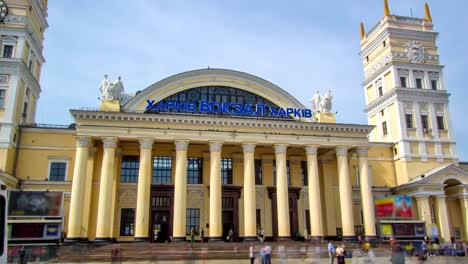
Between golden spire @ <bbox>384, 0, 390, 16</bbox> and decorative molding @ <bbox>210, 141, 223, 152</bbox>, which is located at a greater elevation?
golden spire @ <bbox>384, 0, 390, 16</bbox>

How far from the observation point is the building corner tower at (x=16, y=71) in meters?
36.4

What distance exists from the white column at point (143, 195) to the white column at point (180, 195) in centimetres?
→ 237

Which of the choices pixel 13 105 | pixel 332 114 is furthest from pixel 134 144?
pixel 332 114

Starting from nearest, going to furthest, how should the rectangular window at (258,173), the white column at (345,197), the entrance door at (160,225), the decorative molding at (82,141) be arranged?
the decorative molding at (82,141), the white column at (345,197), the entrance door at (160,225), the rectangular window at (258,173)

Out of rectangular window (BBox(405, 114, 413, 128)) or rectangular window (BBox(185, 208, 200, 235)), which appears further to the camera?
rectangular window (BBox(405, 114, 413, 128))

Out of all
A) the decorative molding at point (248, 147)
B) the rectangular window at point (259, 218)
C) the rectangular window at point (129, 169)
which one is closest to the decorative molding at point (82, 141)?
the rectangular window at point (129, 169)

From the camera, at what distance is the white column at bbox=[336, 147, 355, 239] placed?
3759 centimetres

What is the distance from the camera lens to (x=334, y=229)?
41.0 meters

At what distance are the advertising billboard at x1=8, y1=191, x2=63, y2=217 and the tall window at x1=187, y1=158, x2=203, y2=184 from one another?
40.5ft

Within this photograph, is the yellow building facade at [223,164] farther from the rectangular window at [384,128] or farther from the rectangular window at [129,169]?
the rectangular window at [384,128]

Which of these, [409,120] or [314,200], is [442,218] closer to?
[409,120]

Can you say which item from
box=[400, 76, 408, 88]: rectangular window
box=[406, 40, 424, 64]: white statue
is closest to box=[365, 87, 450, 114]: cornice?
box=[400, 76, 408, 88]: rectangular window

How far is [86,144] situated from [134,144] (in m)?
5.44

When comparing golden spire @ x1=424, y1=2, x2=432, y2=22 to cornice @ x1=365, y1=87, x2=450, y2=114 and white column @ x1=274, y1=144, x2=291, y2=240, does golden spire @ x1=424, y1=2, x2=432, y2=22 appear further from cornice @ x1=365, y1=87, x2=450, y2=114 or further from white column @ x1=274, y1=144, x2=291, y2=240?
white column @ x1=274, y1=144, x2=291, y2=240
